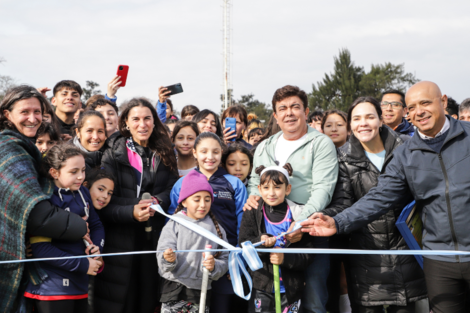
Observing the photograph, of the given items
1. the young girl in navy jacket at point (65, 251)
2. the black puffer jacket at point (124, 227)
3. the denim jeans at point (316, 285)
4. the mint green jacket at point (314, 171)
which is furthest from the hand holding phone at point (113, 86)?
the denim jeans at point (316, 285)

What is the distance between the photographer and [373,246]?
3738mm

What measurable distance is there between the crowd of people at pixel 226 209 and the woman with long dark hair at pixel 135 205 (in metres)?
0.01

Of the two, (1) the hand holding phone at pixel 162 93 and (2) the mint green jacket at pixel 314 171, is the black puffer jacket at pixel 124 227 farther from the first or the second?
(1) the hand holding phone at pixel 162 93

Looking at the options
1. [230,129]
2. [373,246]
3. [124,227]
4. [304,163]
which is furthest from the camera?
[230,129]

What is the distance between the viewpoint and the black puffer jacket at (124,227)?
3990mm

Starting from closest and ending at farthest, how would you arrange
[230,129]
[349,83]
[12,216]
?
[12,216] < [230,129] < [349,83]

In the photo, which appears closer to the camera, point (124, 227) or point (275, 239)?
point (275, 239)

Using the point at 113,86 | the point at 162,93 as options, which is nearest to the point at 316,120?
the point at 162,93

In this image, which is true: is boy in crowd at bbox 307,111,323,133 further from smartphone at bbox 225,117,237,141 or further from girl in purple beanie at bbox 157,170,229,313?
girl in purple beanie at bbox 157,170,229,313

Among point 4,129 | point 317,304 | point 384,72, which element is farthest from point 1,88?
point 384,72

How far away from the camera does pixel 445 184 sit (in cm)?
306

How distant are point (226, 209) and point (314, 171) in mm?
1027

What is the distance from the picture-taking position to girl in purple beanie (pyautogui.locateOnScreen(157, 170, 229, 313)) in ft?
12.0

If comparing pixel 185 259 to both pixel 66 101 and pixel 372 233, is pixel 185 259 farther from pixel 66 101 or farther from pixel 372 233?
pixel 66 101
